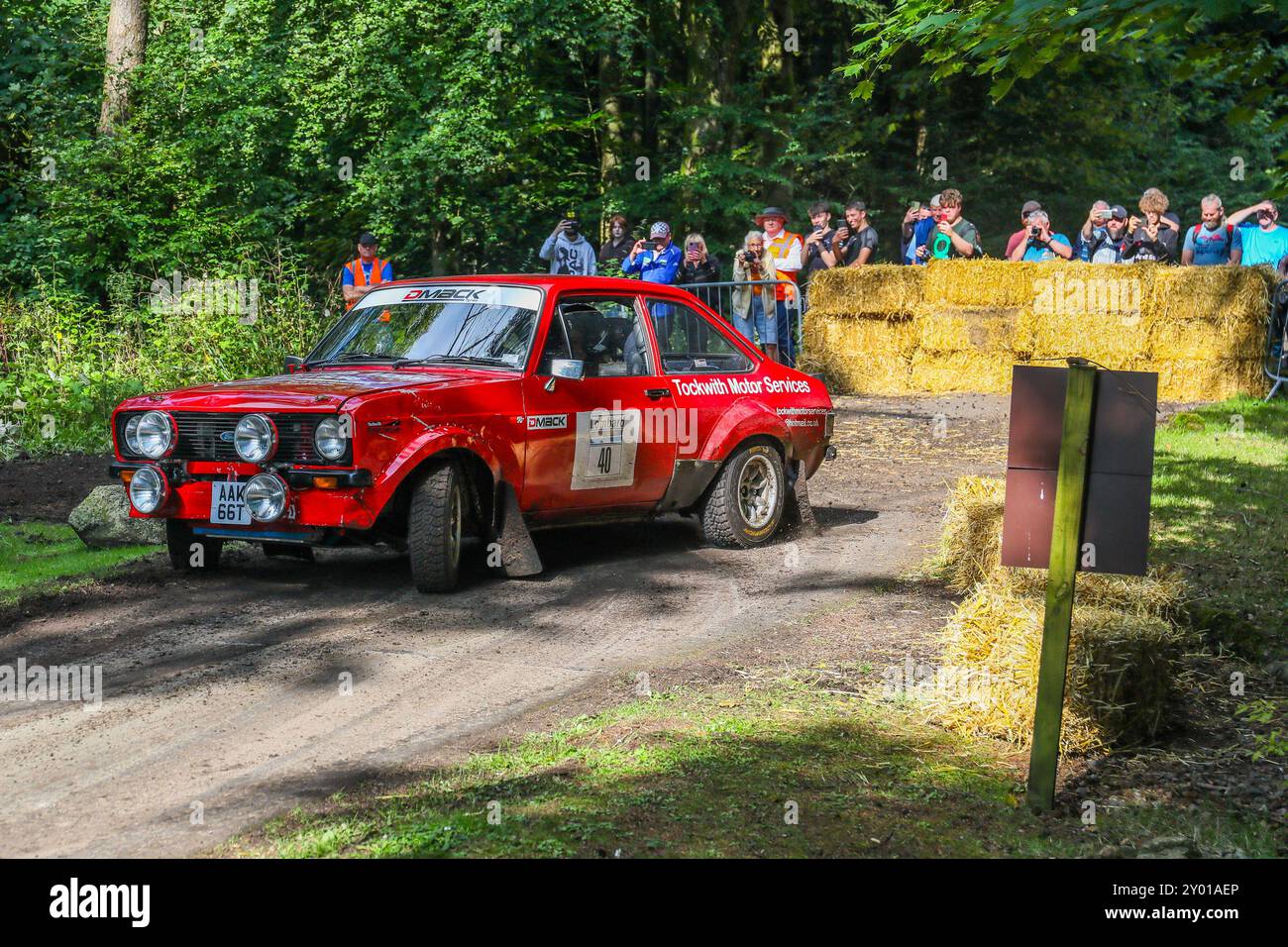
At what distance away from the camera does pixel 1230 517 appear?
1052 centimetres

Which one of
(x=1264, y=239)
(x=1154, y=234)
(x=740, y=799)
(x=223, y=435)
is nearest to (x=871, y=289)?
(x=1154, y=234)

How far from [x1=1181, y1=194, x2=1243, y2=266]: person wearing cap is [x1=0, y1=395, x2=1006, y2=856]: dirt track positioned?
8688 mm

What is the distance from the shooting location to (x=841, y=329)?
20.0 metres

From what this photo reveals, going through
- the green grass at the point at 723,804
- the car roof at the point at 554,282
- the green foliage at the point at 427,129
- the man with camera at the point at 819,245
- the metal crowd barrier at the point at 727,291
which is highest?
the green foliage at the point at 427,129

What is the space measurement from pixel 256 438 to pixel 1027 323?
1304 cm

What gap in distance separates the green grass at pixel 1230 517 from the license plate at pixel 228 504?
5337 millimetres

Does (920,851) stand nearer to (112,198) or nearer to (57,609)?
(57,609)

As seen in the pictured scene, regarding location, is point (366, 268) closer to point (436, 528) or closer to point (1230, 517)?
point (436, 528)

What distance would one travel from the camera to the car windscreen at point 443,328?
9156 mm

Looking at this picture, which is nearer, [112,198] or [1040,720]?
[1040,720]

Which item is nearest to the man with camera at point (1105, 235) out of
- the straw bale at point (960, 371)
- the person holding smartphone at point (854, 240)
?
the straw bale at point (960, 371)

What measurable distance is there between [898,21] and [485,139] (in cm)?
1587

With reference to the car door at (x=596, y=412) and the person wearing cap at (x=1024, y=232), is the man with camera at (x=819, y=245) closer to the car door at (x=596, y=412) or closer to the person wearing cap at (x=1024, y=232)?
the person wearing cap at (x=1024, y=232)

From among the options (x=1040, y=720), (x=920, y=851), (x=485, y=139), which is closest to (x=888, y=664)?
(x=1040, y=720)
